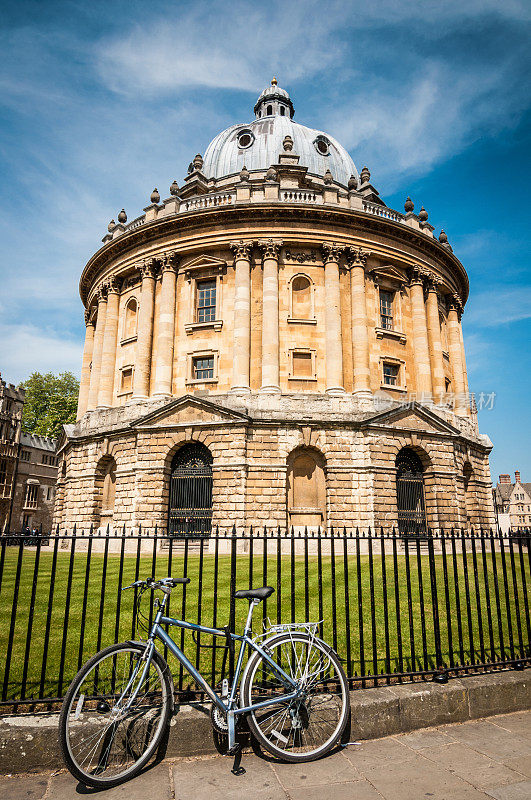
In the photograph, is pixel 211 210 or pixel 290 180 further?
pixel 290 180

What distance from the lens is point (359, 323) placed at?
2461 centimetres

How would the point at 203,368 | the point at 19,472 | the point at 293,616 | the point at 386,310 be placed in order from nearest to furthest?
the point at 293,616 < the point at 203,368 < the point at 386,310 < the point at 19,472

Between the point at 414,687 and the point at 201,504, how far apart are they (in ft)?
57.5

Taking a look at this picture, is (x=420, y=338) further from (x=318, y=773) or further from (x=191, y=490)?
(x=318, y=773)

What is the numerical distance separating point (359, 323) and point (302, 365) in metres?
3.58

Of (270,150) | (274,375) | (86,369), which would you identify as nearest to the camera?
(274,375)

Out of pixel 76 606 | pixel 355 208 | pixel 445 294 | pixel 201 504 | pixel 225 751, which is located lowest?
pixel 225 751

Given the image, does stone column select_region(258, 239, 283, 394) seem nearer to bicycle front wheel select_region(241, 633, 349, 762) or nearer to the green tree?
bicycle front wheel select_region(241, 633, 349, 762)

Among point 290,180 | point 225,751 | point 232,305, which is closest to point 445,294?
point 290,180

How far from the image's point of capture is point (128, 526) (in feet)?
74.2

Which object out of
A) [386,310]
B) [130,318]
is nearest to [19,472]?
[130,318]

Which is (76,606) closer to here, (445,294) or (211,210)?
(211,210)

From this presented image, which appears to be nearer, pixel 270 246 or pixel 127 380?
pixel 270 246

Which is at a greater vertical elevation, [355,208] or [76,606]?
[355,208]
